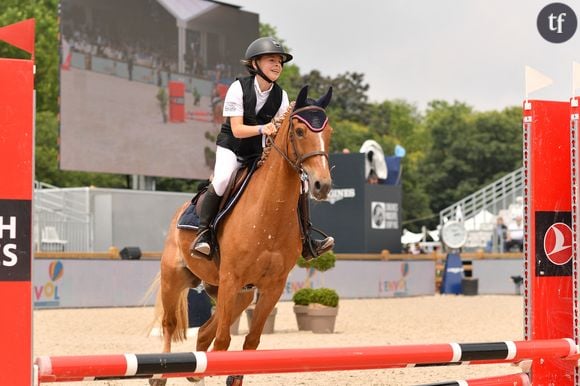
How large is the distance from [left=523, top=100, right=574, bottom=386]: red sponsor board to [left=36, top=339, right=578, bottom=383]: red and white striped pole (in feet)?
1.58

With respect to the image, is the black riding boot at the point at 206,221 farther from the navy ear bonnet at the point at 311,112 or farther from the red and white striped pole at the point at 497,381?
the red and white striped pole at the point at 497,381

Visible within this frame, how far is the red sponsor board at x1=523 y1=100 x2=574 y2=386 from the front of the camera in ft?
19.2

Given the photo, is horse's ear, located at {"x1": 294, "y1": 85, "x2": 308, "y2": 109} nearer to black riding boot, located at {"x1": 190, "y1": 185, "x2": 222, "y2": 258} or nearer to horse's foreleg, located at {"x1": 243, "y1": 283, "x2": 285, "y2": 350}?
black riding boot, located at {"x1": 190, "y1": 185, "x2": 222, "y2": 258}

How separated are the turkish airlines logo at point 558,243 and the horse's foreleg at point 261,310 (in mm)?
1669

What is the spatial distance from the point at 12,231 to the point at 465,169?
56.3 meters

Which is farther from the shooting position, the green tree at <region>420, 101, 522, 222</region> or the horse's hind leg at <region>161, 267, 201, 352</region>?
the green tree at <region>420, 101, 522, 222</region>

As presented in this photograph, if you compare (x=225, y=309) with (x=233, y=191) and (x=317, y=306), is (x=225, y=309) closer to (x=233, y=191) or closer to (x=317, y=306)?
(x=233, y=191)

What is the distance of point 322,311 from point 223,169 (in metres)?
7.15

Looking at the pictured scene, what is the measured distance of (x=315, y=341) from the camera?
39.0 feet

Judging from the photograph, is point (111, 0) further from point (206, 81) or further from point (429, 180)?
point (429, 180)

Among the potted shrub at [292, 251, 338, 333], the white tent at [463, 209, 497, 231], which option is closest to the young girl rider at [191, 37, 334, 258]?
the potted shrub at [292, 251, 338, 333]

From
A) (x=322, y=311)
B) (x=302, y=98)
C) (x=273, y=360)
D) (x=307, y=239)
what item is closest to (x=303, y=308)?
(x=322, y=311)

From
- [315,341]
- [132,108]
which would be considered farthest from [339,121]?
[315,341]

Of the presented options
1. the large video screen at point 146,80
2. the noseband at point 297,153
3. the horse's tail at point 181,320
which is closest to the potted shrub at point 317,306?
the horse's tail at point 181,320
